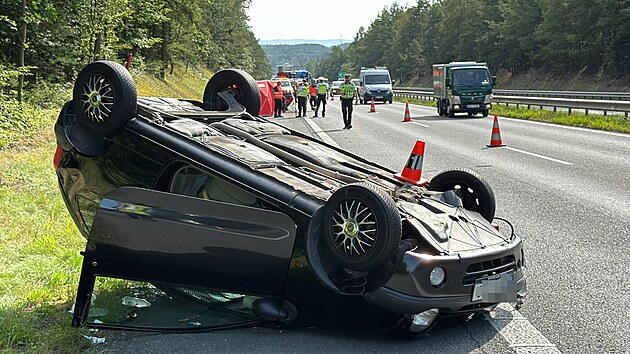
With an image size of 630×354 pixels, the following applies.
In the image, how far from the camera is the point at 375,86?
5072 centimetres

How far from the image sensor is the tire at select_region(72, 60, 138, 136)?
453cm

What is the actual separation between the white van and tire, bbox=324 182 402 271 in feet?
152

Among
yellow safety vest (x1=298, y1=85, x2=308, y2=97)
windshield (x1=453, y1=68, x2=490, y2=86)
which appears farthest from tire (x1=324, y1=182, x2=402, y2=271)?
yellow safety vest (x1=298, y1=85, x2=308, y2=97)

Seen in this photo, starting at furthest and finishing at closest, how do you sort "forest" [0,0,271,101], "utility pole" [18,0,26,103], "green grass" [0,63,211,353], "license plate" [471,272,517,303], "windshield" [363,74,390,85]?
"windshield" [363,74,390,85] → "forest" [0,0,271,101] → "utility pole" [18,0,26,103] → "green grass" [0,63,211,353] → "license plate" [471,272,517,303]

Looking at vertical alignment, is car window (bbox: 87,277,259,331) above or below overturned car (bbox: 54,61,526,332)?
below

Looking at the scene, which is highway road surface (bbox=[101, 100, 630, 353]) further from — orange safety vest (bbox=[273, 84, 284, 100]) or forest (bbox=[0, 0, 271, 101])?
orange safety vest (bbox=[273, 84, 284, 100])

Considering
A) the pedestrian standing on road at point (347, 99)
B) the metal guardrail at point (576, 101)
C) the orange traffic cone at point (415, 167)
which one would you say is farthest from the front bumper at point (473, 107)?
the orange traffic cone at point (415, 167)

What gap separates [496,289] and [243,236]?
1427 mm

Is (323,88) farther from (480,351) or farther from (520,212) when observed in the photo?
(480,351)

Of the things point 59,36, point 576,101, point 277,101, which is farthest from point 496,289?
point 277,101

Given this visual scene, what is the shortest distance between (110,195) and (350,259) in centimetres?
149

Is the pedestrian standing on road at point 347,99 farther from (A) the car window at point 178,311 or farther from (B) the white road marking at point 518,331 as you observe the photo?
(A) the car window at point 178,311

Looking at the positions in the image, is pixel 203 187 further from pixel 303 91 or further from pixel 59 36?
pixel 303 91

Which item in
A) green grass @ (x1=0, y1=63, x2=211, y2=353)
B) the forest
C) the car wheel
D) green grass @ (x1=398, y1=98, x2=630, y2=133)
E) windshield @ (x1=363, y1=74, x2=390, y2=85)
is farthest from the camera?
windshield @ (x1=363, y1=74, x2=390, y2=85)
